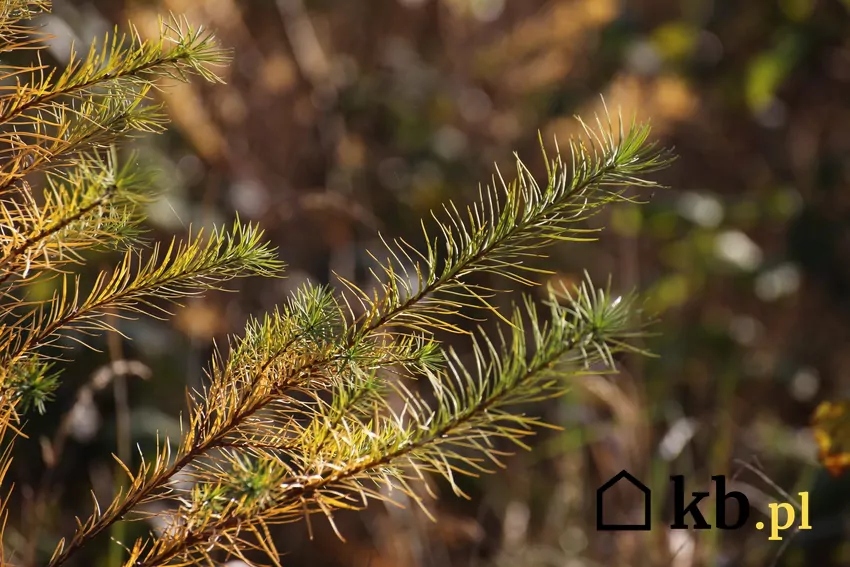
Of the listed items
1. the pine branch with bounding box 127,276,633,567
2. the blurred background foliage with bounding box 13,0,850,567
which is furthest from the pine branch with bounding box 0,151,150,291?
the blurred background foliage with bounding box 13,0,850,567

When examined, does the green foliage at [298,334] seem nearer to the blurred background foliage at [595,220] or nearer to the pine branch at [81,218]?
the pine branch at [81,218]

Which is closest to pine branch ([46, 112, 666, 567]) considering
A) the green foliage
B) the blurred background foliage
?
the green foliage

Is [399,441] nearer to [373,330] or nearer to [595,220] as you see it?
[373,330]

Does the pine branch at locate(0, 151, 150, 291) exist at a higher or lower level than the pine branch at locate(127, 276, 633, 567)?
higher

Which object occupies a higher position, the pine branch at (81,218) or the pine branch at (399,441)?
the pine branch at (81,218)

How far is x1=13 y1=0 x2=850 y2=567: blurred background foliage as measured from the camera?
4.31 ft

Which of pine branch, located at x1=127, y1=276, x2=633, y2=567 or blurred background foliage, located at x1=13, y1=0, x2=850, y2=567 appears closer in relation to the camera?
pine branch, located at x1=127, y1=276, x2=633, y2=567

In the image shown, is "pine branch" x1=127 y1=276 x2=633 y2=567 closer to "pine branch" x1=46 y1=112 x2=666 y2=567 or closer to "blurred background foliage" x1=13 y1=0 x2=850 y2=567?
"pine branch" x1=46 y1=112 x2=666 y2=567

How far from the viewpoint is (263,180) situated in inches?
83.9

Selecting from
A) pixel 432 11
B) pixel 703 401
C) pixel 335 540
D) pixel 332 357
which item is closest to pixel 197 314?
pixel 335 540

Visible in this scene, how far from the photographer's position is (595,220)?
→ 2.22 meters

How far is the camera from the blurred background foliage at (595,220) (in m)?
1.31

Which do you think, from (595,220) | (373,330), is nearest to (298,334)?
(373,330)

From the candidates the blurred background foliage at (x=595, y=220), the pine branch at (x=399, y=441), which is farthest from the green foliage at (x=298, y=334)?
the blurred background foliage at (x=595, y=220)
